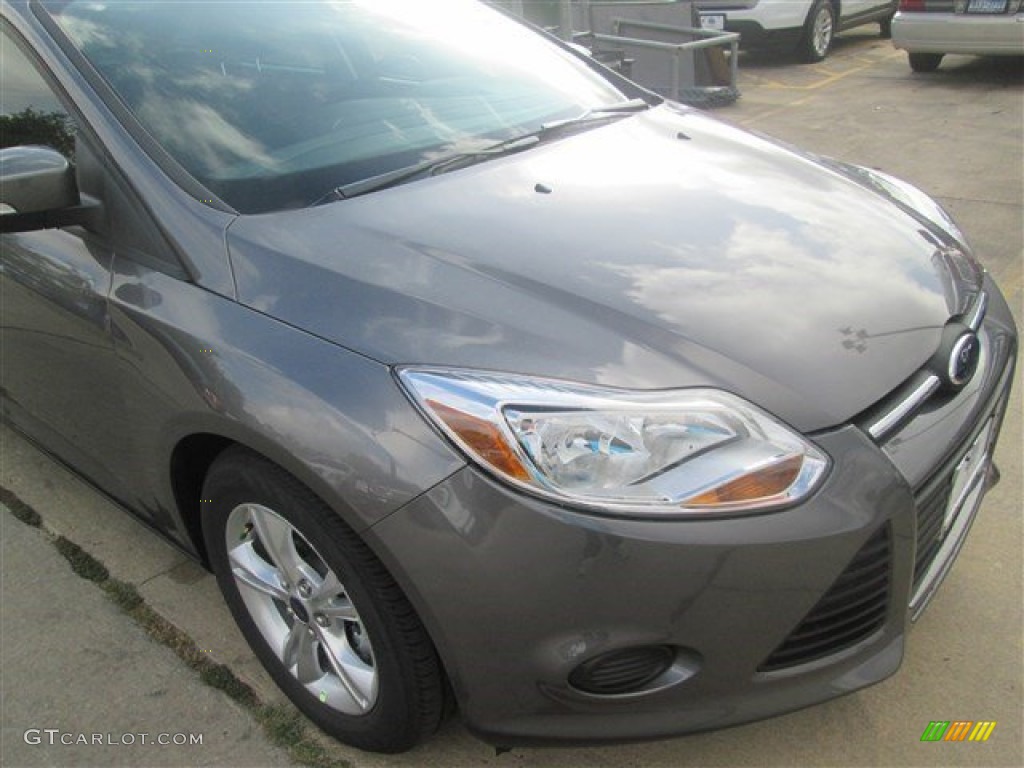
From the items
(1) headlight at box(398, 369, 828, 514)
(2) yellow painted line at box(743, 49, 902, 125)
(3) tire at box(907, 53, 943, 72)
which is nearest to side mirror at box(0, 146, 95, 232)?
(1) headlight at box(398, 369, 828, 514)

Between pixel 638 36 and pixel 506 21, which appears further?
pixel 638 36

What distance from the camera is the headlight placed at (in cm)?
155

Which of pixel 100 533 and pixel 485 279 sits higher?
pixel 485 279

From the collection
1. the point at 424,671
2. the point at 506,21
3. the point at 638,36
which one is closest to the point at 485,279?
the point at 424,671

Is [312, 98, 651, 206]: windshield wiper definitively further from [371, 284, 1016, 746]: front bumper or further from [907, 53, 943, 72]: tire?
[907, 53, 943, 72]: tire

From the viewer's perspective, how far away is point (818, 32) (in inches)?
407

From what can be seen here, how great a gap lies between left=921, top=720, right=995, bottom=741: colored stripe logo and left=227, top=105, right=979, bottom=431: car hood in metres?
0.84

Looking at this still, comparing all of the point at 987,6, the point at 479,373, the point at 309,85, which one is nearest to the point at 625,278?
the point at 479,373

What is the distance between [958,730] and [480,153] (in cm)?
180

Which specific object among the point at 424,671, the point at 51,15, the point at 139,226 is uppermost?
the point at 51,15

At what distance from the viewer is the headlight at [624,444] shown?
1550mm

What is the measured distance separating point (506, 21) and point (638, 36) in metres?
5.83

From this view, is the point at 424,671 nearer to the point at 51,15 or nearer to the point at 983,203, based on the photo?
the point at 51,15

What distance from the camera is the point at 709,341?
1.73 meters
